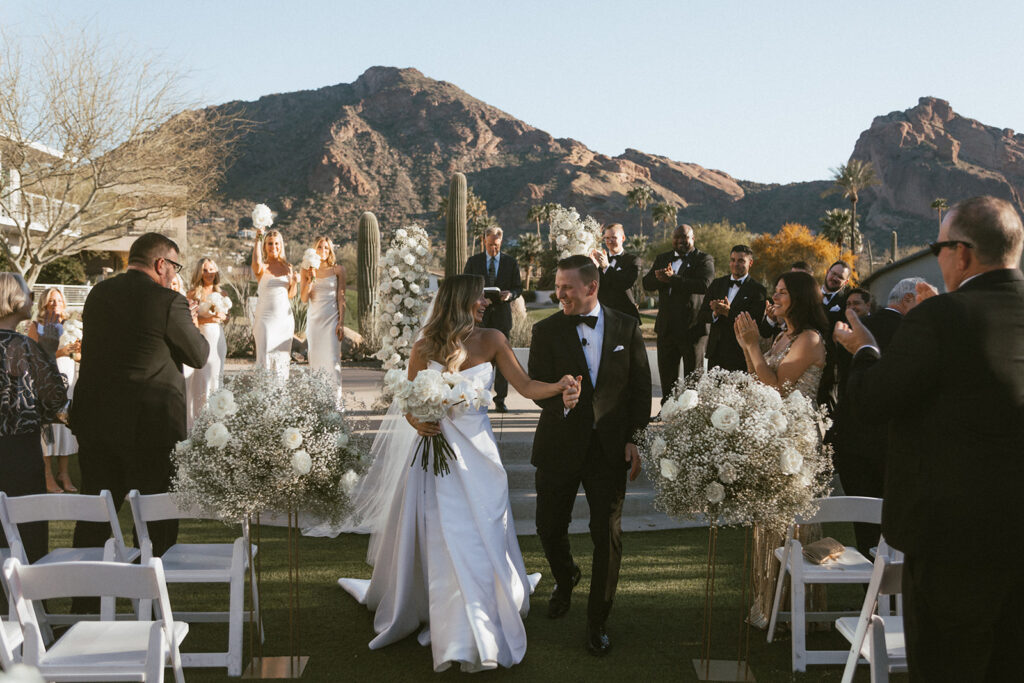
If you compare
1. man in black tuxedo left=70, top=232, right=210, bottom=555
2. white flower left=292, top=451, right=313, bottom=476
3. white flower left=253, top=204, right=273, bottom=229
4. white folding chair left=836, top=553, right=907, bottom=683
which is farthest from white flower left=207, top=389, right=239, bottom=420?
white flower left=253, top=204, right=273, bottom=229

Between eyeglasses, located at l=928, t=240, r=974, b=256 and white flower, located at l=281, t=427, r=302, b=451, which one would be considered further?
white flower, located at l=281, t=427, r=302, b=451

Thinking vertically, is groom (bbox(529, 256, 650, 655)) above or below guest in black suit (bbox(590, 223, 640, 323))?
below

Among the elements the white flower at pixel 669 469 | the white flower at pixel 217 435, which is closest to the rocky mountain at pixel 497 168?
the white flower at pixel 217 435

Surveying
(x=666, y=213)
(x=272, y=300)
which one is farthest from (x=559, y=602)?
(x=666, y=213)

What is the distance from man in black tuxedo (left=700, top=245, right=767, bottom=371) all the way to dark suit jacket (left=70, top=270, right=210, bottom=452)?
597cm

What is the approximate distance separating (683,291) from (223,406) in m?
6.61

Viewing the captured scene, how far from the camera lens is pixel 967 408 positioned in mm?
2709

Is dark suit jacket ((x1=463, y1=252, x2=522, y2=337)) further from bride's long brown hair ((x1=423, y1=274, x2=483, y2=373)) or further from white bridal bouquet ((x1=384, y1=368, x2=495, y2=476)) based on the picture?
white bridal bouquet ((x1=384, y1=368, x2=495, y2=476))

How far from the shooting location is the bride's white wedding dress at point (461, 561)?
4.25 m

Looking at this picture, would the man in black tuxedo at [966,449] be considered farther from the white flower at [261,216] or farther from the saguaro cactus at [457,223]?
the saguaro cactus at [457,223]

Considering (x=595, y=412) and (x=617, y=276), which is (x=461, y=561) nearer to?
(x=595, y=412)

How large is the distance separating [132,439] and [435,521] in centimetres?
207

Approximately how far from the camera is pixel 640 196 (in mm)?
103750

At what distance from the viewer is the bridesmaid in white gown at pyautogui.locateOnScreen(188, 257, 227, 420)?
386 inches
